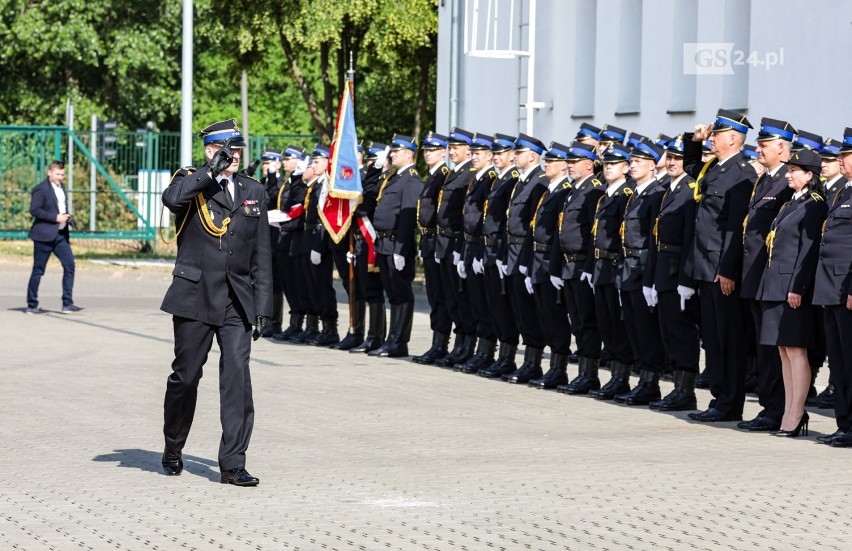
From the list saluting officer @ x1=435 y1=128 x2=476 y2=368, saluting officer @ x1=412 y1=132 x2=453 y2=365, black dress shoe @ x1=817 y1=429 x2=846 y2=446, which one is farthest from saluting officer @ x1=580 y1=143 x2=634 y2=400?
saluting officer @ x1=412 y1=132 x2=453 y2=365

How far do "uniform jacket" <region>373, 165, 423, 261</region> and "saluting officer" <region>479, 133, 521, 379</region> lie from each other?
1.56 m

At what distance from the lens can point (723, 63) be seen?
21.3 m

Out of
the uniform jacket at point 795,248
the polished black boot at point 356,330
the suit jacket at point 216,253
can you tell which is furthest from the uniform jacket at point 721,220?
the polished black boot at point 356,330

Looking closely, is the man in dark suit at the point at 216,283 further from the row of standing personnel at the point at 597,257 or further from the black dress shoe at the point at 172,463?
the row of standing personnel at the point at 597,257

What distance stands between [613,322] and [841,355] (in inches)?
110

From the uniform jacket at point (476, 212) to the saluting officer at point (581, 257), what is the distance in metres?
1.36

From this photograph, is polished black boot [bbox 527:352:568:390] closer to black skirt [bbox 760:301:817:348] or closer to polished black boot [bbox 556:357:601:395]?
polished black boot [bbox 556:357:601:395]

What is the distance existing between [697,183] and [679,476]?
3.67 metres

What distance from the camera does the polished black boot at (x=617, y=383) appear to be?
14188mm

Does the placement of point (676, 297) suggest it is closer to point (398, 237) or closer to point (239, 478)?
point (398, 237)

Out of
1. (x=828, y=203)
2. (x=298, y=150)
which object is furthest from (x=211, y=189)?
(x=298, y=150)

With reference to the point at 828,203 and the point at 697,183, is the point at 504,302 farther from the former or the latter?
the point at 828,203

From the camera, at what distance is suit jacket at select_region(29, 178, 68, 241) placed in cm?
2195

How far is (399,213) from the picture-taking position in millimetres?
17406
